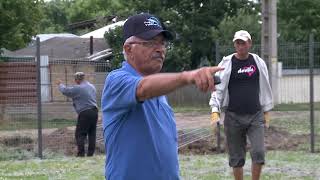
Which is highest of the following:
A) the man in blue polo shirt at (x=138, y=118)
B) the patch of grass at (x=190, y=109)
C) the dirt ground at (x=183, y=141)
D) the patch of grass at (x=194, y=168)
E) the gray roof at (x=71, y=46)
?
the gray roof at (x=71, y=46)

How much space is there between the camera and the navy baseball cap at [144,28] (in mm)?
3576

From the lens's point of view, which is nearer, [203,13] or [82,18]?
[203,13]

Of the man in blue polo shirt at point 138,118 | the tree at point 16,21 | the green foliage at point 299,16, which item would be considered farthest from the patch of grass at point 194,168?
the green foliage at point 299,16

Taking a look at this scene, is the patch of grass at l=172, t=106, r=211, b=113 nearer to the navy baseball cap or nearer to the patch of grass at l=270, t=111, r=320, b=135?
the patch of grass at l=270, t=111, r=320, b=135

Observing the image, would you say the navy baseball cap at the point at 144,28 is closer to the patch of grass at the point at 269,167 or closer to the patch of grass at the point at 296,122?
the patch of grass at the point at 269,167

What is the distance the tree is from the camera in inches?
911

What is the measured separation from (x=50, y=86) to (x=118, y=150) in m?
10.9

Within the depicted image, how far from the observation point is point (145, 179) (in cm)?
367

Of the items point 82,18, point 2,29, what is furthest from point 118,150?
point 82,18

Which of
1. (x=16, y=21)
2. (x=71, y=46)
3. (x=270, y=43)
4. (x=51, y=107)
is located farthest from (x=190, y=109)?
(x=71, y=46)

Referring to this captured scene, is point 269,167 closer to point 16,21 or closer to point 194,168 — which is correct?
point 194,168

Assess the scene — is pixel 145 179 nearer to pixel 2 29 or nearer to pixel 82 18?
pixel 2 29

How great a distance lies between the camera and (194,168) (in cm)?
1117

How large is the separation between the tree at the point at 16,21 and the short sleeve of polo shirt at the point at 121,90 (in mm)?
20041
